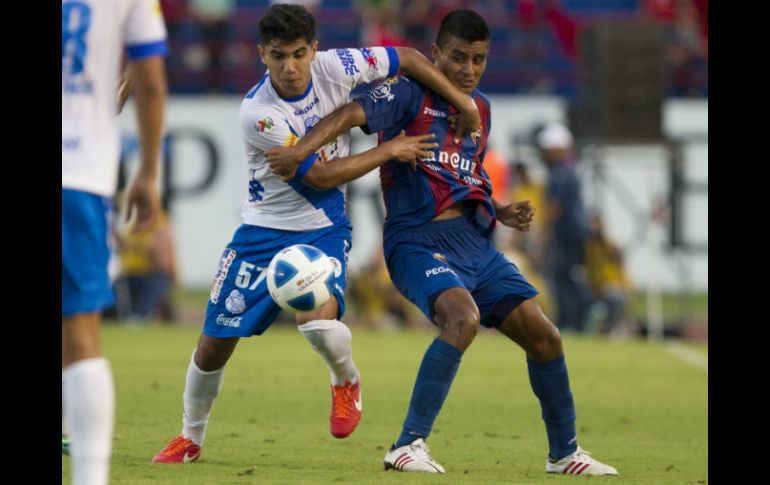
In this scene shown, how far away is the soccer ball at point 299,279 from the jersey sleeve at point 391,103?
0.74 m

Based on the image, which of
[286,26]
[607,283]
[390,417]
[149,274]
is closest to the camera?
[286,26]

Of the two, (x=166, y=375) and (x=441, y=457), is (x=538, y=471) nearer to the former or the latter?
(x=441, y=457)

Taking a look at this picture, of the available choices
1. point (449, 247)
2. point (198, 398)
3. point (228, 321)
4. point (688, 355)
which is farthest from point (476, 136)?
point (688, 355)

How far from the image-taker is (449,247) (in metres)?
7.10

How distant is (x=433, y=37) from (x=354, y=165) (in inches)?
640

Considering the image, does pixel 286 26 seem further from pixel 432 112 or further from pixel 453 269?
pixel 453 269

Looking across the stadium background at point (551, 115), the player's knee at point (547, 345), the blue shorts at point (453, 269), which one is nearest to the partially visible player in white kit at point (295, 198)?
the blue shorts at point (453, 269)

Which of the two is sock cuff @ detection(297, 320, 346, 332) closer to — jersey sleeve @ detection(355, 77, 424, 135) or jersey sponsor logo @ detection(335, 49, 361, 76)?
jersey sleeve @ detection(355, 77, 424, 135)

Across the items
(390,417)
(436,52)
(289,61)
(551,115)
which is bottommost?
(390,417)

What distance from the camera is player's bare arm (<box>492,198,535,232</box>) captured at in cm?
735

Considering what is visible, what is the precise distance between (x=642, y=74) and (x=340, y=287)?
13127 mm

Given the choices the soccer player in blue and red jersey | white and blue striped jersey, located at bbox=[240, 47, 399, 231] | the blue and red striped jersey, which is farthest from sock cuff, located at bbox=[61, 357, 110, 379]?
the blue and red striped jersey

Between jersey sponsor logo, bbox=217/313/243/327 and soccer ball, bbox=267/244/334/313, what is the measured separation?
0.24 metres
